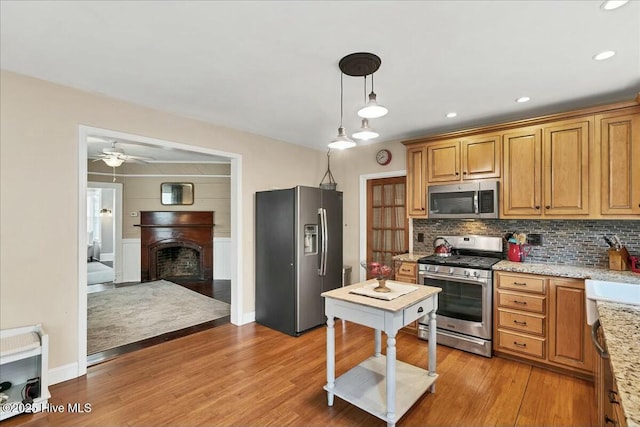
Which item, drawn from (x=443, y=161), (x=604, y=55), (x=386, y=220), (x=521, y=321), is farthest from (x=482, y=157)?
(x=521, y=321)

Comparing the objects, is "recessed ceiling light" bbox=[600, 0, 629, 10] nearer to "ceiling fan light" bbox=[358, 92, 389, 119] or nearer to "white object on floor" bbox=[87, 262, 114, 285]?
"ceiling fan light" bbox=[358, 92, 389, 119]

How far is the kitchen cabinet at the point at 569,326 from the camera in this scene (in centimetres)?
256

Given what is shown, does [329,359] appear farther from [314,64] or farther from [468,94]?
[468,94]

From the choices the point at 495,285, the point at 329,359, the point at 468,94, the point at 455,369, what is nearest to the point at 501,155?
the point at 468,94

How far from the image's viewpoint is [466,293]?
10.4ft

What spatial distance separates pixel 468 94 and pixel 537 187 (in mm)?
1196

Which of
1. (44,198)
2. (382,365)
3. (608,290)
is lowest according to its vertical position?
(382,365)

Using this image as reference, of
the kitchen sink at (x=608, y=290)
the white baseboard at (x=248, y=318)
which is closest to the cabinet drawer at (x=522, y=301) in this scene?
the kitchen sink at (x=608, y=290)

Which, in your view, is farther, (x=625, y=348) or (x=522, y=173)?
(x=522, y=173)

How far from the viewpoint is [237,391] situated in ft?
7.95

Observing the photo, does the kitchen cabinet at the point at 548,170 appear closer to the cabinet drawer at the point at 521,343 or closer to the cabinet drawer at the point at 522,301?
the cabinet drawer at the point at 522,301

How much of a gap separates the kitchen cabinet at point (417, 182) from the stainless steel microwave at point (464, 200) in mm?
93

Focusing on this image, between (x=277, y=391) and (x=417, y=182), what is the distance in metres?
2.82

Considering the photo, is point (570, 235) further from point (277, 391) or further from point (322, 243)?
point (277, 391)
